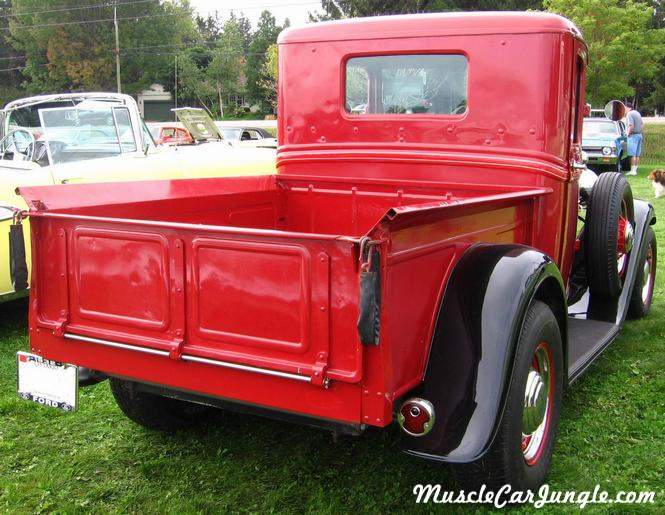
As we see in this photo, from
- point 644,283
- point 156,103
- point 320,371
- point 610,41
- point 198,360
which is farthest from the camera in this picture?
point 156,103

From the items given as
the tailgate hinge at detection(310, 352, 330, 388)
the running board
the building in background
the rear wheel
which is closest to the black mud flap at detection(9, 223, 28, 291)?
the tailgate hinge at detection(310, 352, 330, 388)

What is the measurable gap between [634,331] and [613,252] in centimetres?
120

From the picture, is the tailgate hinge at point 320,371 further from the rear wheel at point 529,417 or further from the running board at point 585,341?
the running board at point 585,341

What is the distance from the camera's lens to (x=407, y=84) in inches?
148

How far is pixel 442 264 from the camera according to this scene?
8.04 ft

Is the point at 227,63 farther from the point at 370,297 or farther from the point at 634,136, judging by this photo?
the point at 370,297

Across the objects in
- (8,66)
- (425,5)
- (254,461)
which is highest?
(425,5)

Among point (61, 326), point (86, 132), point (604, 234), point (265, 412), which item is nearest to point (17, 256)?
point (61, 326)

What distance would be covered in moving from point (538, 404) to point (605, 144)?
15285 mm

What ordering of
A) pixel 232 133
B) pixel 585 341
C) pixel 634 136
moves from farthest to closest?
1. pixel 232 133
2. pixel 634 136
3. pixel 585 341

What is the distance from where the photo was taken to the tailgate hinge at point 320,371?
6.97ft

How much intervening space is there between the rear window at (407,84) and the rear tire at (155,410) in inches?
74.2

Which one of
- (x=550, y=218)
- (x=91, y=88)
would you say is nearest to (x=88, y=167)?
(x=550, y=218)

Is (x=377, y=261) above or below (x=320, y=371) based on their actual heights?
above
